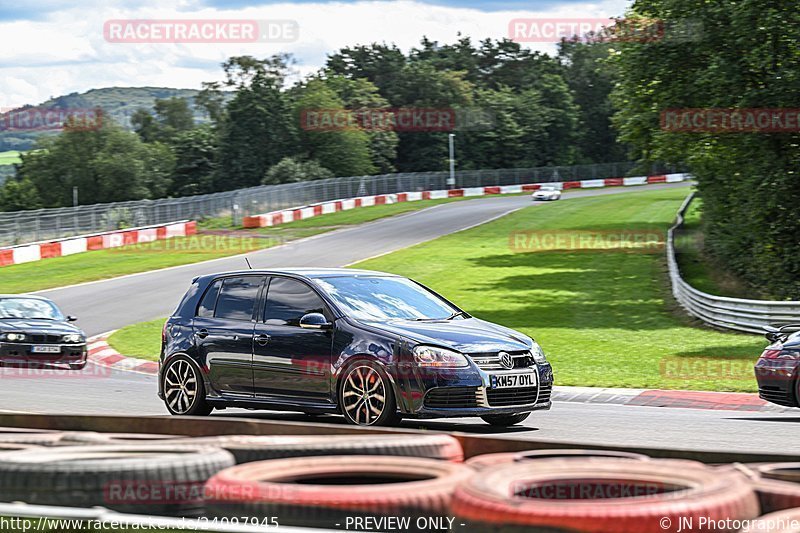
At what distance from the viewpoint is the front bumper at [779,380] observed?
42.3 feet

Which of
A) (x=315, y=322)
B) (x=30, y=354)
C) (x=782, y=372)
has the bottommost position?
(x=30, y=354)

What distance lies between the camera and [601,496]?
486 cm

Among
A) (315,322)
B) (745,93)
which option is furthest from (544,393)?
(745,93)

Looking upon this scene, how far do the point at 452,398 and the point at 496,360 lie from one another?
621 millimetres

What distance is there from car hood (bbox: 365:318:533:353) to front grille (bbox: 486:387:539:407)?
0.41 metres

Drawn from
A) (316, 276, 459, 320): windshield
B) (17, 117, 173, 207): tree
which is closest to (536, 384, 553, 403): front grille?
(316, 276, 459, 320): windshield

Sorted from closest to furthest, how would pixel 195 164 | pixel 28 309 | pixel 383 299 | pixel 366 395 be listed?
pixel 366 395
pixel 383 299
pixel 28 309
pixel 195 164

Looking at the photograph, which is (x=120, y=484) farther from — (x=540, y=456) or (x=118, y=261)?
(x=118, y=261)

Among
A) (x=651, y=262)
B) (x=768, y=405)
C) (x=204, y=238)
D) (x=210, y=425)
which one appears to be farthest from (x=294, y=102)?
(x=210, y=425)

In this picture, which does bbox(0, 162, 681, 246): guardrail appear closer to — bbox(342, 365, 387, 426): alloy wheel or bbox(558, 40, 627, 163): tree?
bbox(558, 40, 627, 163): tree

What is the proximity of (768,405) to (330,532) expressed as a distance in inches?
454

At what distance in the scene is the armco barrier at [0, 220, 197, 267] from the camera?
42.2m

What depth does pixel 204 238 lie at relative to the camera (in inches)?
2096

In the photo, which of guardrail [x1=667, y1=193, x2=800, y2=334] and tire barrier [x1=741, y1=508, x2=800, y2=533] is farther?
guardrail [x1=667, y1=193, x2=800, y2=334]
